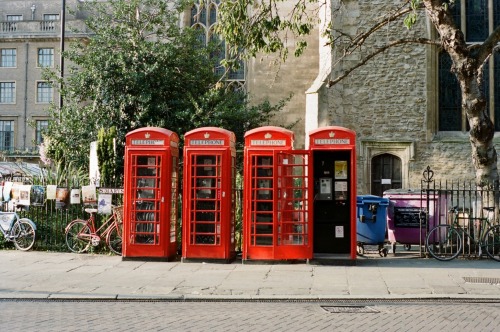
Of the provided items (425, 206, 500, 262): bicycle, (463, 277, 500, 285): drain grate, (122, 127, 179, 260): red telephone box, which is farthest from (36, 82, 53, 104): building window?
(463, 277, 500, 285): drain grate

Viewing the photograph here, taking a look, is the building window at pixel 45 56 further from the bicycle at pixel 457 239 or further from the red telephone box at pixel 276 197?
the bicycle at pixel 457 239

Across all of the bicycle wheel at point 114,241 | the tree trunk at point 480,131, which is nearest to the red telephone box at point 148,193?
the bicycle wheel at point 114,241

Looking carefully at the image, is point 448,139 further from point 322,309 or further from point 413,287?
point 322,309

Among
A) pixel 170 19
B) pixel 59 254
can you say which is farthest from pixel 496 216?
pixel 170 19

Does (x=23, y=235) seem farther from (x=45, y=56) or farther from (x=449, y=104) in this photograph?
(x=45, y=56)

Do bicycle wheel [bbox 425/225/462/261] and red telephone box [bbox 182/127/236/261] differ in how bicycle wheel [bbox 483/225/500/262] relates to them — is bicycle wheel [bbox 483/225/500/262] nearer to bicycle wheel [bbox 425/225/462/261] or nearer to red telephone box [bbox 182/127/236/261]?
bicycle wheel [bbox 425/225/462/261]

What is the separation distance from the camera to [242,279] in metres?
10.6

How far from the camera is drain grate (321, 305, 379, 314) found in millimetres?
8219

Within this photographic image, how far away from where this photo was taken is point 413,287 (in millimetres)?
9930

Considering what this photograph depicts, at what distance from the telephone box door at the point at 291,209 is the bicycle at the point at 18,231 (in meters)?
5.89

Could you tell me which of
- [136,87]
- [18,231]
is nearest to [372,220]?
[18,231]

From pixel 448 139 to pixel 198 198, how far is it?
11.6 m

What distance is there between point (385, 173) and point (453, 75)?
4.11m

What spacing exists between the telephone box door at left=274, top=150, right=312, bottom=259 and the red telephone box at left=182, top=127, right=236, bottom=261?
991 mm
